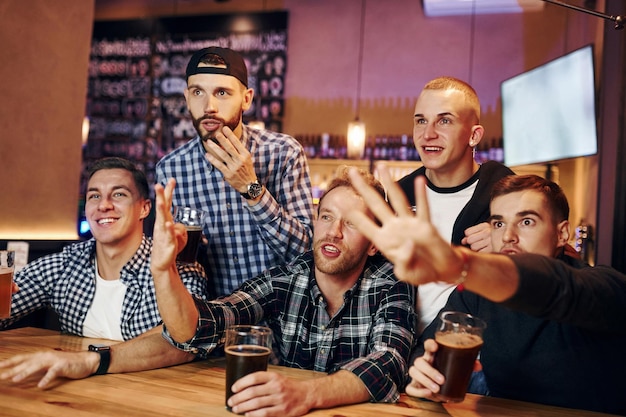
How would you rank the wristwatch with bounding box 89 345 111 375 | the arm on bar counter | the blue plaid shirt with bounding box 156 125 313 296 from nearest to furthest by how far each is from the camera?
the arm on bar counter → the wristwatch with bounding box 89 345 111 375 → the blue plaid shirt with bounding box 156 125 313 296

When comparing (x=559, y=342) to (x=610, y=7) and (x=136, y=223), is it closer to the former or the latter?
(x=136, y=223)

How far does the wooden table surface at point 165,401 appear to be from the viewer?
1.47 metres

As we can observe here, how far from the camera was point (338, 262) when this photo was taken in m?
2.06

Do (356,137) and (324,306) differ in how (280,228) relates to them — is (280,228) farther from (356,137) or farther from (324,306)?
(356,137)

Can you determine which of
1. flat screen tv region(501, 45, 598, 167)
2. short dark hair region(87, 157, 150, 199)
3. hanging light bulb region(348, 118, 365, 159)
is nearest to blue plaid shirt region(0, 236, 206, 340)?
short dark hair region(87, 157, 150, 199)

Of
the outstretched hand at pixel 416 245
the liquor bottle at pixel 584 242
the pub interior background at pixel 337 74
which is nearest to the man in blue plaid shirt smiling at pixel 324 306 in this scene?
the outstretched hand at pixel 416 245

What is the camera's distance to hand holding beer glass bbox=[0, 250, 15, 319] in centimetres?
196

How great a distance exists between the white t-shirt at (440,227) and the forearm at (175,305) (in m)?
0.87

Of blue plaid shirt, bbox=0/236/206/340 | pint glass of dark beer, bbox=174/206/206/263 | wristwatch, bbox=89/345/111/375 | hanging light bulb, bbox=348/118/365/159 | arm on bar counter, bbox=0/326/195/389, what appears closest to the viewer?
arm on bar counter, bbox=0/326/195/389

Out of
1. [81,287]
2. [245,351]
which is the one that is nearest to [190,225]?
[81,287]

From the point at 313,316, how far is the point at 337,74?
5.64 meters

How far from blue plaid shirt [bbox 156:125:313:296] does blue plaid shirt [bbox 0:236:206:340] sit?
1.09ft

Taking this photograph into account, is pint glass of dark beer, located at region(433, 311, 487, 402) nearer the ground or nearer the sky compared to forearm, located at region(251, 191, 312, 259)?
nearer the ground

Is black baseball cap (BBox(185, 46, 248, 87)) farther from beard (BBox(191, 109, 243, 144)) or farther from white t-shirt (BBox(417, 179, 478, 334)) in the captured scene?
white t-shirt (BBox(417, 179, 478, 334))
